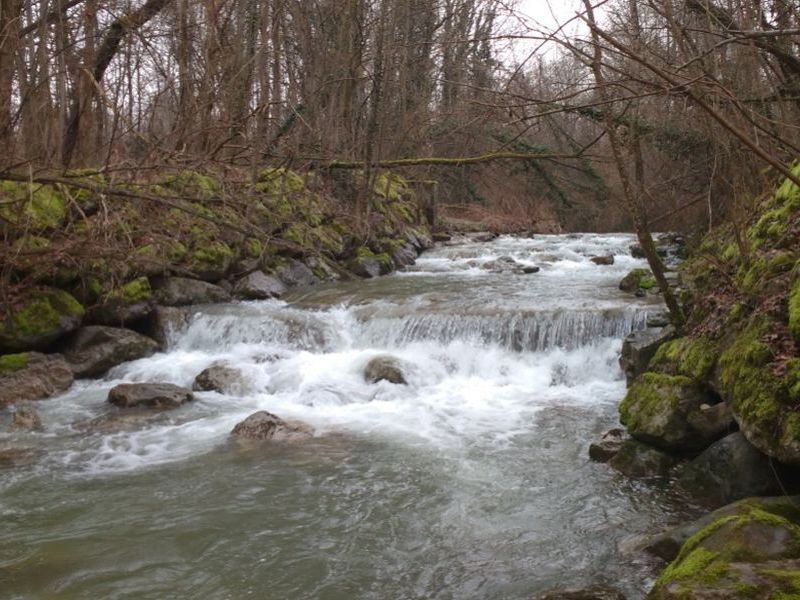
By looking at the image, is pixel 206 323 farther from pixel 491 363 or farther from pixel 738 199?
pixel 738 199

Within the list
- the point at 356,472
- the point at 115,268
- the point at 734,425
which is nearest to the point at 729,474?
the point at 734,425

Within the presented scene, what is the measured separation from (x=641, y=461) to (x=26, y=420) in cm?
661

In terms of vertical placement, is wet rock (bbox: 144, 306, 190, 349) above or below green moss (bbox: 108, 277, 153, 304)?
below

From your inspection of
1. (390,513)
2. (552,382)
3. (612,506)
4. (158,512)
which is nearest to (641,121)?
(552,382)

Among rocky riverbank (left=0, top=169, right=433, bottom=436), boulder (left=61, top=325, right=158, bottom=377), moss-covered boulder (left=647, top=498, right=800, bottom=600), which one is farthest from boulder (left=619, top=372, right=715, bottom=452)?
boulder (left=61, top=325, right=158, bottom=377)

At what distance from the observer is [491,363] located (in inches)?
410

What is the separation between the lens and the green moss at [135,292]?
11.4 m

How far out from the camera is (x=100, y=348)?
10641 mm

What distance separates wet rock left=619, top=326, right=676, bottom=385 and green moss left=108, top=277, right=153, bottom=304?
25.0 ft

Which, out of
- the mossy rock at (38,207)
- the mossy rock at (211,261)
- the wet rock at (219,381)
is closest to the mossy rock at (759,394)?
the wet rock at (219,381)

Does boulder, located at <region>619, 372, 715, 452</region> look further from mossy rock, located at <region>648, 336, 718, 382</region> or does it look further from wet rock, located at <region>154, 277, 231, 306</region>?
wet rock, located at <region>154, 277, 231, 306</region>

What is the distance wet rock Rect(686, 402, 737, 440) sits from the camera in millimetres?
5910

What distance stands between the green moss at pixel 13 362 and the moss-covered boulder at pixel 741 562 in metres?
8.77

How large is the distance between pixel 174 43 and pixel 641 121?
7.34 metres
